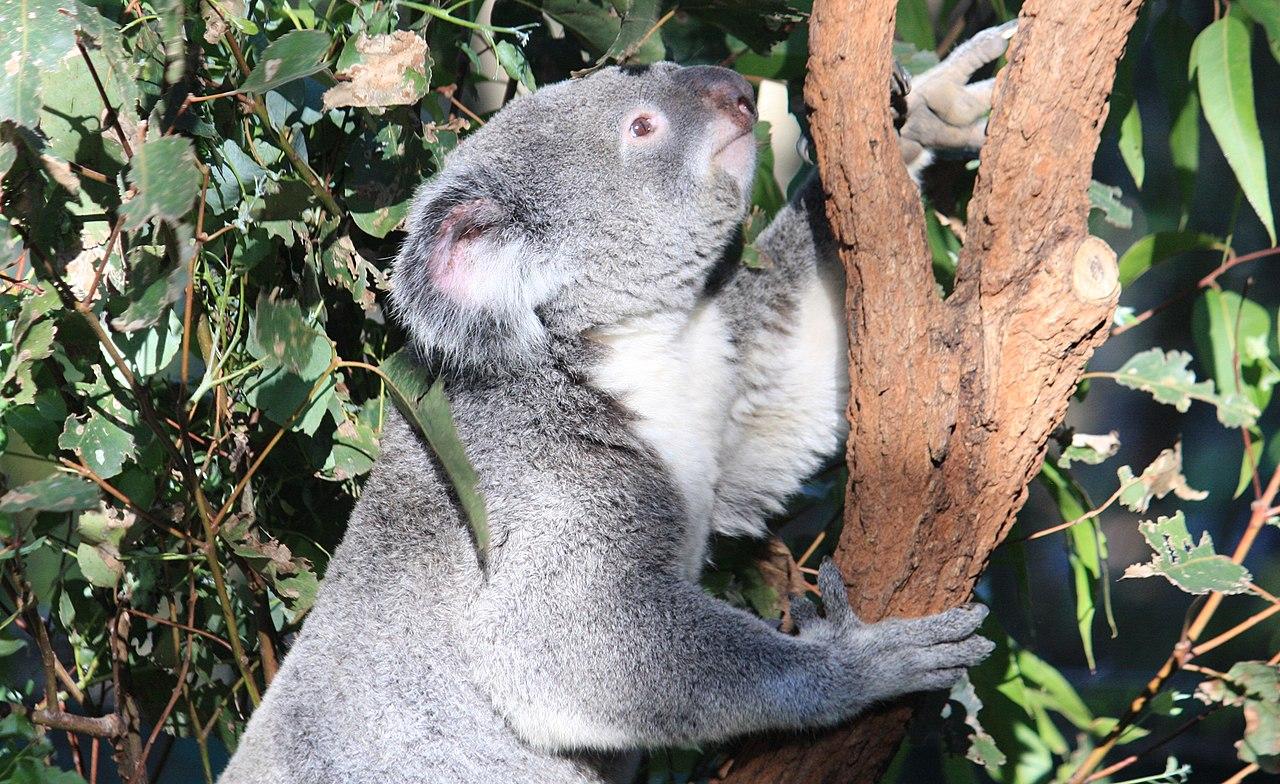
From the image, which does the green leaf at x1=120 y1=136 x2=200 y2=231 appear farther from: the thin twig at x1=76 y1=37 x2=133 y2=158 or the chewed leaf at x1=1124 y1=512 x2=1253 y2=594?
the chewed leaf at x1=1124 y1=512 x2=1253 y2=594

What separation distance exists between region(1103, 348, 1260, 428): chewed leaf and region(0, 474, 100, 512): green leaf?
156 centimetres

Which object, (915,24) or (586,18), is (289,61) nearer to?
(586,18)

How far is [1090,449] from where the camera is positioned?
77.5 inches

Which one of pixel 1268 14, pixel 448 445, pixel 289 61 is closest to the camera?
pixel 289 61

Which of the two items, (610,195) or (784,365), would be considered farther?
(784,365)

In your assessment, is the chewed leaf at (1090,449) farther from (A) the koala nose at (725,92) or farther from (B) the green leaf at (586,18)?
(B) the green leaf at (586,18)

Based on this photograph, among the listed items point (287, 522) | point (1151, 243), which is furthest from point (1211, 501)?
point (287, 522)

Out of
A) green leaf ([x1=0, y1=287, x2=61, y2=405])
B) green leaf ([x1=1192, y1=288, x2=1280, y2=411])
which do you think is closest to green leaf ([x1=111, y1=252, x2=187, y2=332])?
green leaf ([x1=0, y1=287, x2=61, y2=405])

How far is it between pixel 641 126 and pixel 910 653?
1034 millimetres

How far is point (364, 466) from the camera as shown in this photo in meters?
2.06

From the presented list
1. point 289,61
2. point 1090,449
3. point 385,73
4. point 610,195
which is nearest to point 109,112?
point 289,61

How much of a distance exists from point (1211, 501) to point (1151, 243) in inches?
69.4

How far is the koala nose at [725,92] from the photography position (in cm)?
197

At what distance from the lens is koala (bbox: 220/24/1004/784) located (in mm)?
1747
